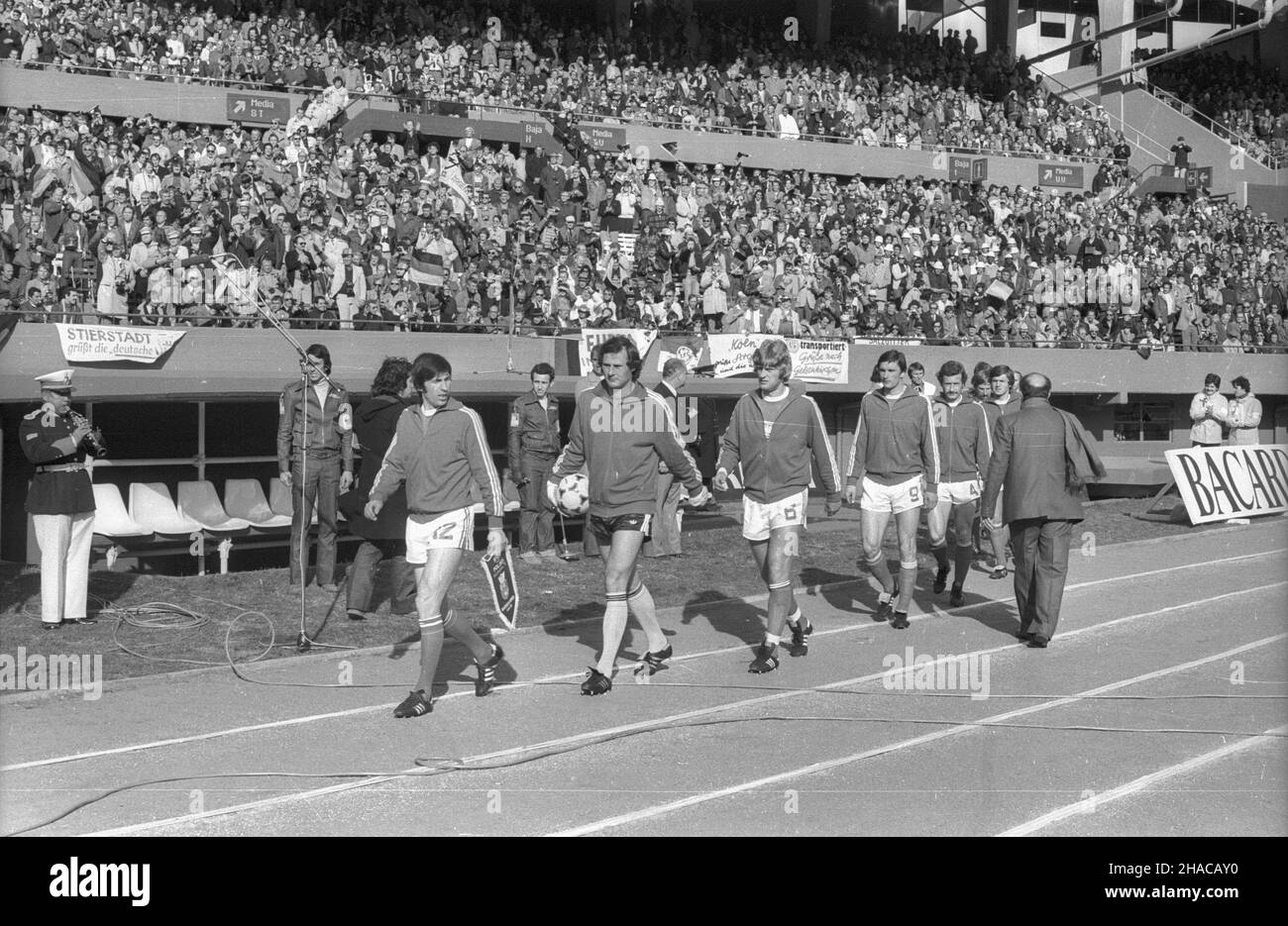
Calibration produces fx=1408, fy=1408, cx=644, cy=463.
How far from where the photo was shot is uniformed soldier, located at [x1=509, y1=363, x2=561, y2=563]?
560 inches

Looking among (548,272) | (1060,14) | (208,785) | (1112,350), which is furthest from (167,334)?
(1060,14)

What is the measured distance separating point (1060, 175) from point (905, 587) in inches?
999

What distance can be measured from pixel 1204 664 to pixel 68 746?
7450 millimetres

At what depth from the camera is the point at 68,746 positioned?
770cm

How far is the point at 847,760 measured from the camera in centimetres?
738

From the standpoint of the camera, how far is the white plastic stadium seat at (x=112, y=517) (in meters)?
15.3

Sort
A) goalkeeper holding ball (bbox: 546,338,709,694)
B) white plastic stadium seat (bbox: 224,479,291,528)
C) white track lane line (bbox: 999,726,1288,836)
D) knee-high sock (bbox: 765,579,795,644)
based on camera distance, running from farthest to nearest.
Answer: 1. white plastic stadium seat (bbox: 224,479,291,528)
2. knee-high sock (bbox: 765,579,795,644)
3. goalkeeper holding ball (bbox: 546,338,709,694)
4. white track lane line (bbox: 999,726,1288,836)

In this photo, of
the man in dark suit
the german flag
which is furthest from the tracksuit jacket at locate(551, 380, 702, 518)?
the german flag

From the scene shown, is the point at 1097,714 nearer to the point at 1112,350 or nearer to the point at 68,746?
the point at 68,746

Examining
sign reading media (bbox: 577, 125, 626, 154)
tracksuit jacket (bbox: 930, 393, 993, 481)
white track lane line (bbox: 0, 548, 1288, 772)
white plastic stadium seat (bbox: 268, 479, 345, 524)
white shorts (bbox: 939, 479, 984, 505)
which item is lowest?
white track lane line (bbox: 0, 548, 1288, 772)

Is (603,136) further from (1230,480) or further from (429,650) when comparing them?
(429,650)

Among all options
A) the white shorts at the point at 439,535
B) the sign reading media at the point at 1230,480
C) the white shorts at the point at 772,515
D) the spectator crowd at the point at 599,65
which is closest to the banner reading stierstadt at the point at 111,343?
the spectator crowd at the point at 599,65

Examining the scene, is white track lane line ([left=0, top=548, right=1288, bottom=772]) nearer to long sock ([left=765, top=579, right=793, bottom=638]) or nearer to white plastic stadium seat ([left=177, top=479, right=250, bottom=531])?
long sock ([left=765, top=579, right=793, bottom=638])

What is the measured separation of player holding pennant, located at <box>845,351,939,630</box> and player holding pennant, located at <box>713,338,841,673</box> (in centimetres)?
151
